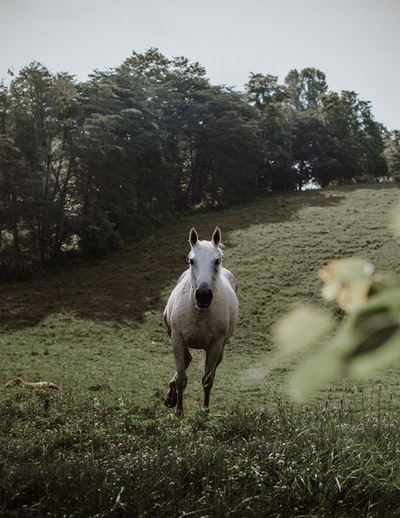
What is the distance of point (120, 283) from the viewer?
21.8m

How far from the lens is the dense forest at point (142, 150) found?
24.1m

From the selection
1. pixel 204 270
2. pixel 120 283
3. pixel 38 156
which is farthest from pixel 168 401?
pixel 38 156

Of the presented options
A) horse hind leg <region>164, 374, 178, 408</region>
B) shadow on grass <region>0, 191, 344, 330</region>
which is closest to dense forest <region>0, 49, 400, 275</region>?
shadow on grass <region>0, 191, 344, 330</region>

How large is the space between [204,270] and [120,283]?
17.2 m

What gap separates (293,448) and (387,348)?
12.1 feet

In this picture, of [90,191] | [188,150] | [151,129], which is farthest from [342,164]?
[90,191]

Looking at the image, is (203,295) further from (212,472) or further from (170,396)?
(170,396)

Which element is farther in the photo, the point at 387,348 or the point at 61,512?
the point at 61,512

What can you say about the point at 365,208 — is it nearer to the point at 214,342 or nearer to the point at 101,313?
the point at 101,313

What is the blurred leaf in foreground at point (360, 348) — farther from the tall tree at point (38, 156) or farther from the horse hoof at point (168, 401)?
the tall tree at point (38, 156)

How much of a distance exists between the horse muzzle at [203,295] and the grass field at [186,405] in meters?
0.83

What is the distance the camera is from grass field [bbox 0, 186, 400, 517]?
9.87 feet

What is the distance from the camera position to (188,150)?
125ft

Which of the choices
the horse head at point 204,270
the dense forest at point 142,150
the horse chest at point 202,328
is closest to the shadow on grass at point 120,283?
the dense forest at point 142,150
